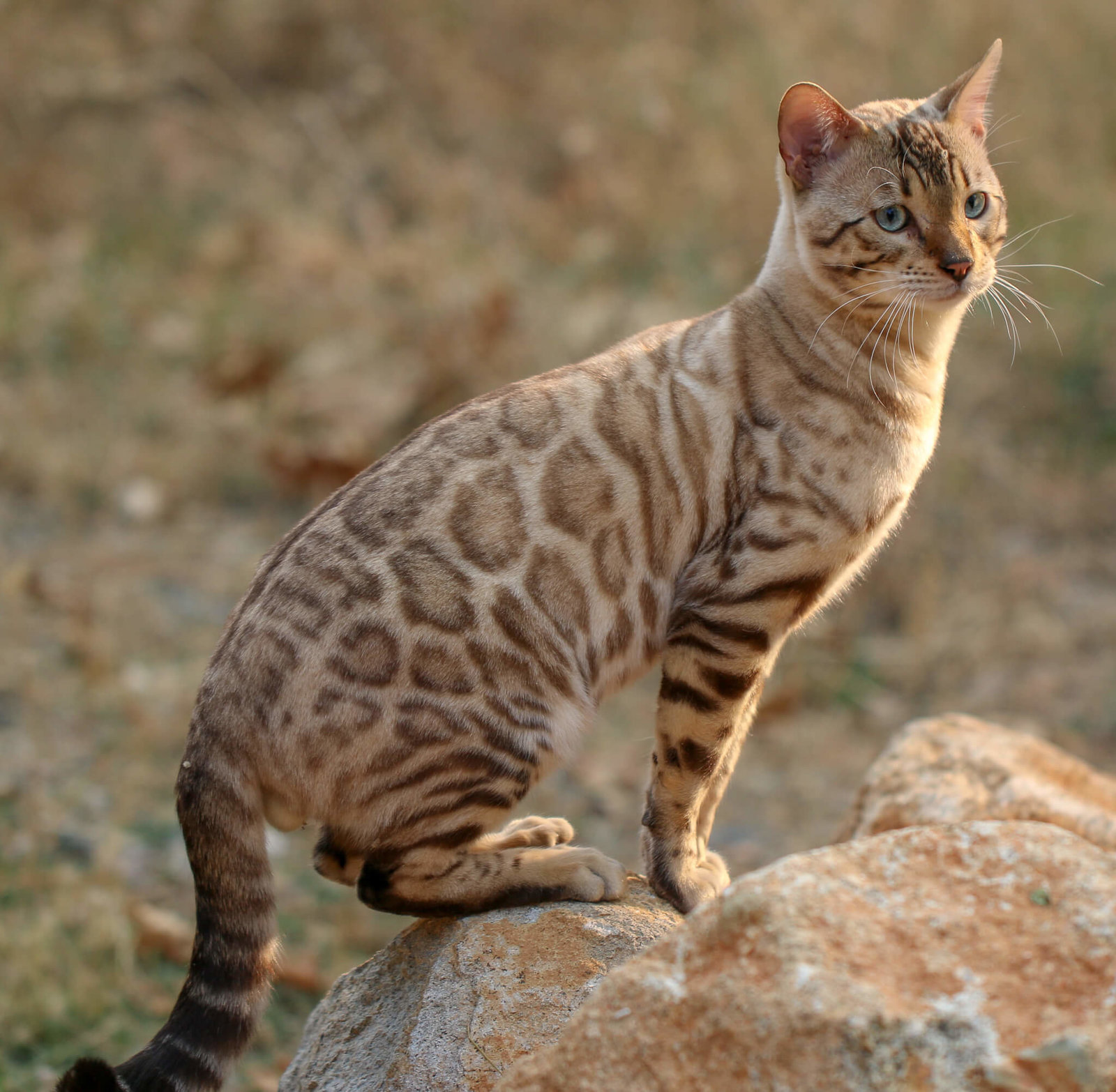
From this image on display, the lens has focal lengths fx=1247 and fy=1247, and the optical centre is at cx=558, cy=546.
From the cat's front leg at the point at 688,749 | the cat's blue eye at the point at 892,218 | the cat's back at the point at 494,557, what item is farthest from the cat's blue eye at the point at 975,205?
the cat's front leg at the point at 688,749

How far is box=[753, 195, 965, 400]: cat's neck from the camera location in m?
3.59

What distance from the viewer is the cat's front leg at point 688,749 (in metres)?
3.39

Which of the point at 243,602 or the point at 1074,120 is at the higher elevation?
the point at 1074,120

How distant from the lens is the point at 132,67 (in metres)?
10.8

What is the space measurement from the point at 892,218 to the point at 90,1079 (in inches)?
115

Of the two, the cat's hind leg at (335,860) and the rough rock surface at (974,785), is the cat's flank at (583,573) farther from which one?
the rough rock surface at (974,785)

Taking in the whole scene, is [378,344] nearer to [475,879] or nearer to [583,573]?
[583,573]

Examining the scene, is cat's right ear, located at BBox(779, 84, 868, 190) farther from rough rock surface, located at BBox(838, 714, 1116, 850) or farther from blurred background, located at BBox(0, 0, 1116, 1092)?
blurred background, located at BBox(0, 0, 1116, 1092)

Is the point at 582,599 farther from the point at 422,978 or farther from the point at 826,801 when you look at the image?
the point at 826,801

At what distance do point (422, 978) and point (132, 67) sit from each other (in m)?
9.87

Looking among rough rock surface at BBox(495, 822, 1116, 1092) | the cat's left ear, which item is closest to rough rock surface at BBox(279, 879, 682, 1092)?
rough rock surface at BBox(495, 822, 1116, 1092)

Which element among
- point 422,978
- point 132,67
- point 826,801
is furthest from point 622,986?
point 132,67

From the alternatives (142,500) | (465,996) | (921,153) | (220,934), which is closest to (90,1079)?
(220,934)

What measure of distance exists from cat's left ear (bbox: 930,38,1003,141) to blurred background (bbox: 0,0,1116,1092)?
68.4 inches
